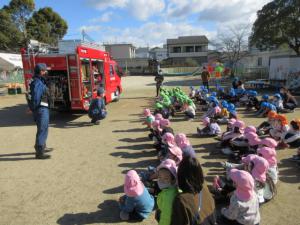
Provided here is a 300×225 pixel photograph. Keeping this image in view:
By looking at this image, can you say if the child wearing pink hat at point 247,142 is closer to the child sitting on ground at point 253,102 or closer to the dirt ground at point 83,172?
the dirt ground at point 83,172

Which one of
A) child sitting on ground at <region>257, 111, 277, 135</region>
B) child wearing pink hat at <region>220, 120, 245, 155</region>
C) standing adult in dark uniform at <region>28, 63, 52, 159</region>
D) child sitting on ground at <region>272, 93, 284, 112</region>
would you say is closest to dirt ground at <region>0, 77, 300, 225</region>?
child wearing pink hat at <region>220, 120, 245, 155</region>

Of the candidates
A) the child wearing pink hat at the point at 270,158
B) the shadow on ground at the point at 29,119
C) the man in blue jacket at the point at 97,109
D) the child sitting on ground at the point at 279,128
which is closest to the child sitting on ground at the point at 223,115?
the child sitting on ground at the point at 279,128

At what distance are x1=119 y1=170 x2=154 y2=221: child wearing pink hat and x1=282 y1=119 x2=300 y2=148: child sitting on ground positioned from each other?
4.51 metres

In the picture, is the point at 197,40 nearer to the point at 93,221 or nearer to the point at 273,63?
the point at 273,63

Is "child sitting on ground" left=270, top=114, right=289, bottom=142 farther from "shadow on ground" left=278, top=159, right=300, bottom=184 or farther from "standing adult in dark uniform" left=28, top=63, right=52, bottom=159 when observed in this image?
"standing adult in dark uniform" left=28, top=63, right=52, bottom=159

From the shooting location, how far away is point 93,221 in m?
4.46

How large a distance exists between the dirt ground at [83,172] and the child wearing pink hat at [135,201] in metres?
0.13

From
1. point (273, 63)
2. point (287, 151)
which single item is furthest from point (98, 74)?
point (273, 63)

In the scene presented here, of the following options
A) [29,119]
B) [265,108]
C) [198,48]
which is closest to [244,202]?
[265,108]

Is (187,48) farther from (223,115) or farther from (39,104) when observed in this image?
(39,104)

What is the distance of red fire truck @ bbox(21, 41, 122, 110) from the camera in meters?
11.0

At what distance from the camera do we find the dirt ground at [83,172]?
183 inches

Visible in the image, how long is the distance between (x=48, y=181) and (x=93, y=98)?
554cm

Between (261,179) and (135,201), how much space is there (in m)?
1.87
